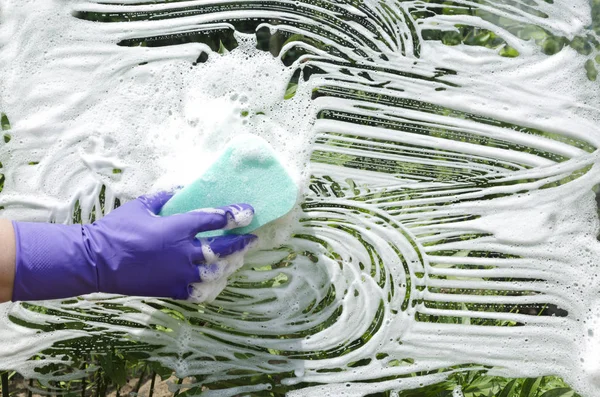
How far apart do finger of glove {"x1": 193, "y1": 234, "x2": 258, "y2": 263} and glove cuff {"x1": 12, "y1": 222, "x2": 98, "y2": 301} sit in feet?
0.71

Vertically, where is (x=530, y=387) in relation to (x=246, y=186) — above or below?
below

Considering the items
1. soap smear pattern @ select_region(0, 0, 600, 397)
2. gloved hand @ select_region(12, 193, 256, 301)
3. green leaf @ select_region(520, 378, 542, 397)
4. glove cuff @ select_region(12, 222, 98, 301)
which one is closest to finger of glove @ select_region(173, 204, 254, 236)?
gloved hand @ select_region(12, 193, 256, 301)

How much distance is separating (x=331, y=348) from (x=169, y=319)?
38 centimetres

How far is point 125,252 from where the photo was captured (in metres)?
1.21

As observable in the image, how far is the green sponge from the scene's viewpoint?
125cm

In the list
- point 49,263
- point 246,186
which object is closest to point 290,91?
point 246,186

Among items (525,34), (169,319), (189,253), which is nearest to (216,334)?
(169,319)

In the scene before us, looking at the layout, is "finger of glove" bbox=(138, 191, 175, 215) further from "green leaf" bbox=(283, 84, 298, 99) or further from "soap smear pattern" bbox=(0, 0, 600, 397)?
"green leaf" bbox=(283, 84, 298, 99)

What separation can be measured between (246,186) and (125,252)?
276 millimetres

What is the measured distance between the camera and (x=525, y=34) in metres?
1.36

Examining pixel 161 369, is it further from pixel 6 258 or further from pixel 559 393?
pixel 559 393

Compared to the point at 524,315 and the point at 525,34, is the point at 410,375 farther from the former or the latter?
the point at 525,34

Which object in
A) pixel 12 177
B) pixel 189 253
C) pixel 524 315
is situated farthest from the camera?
pixel 12 177

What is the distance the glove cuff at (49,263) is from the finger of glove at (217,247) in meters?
0.22
